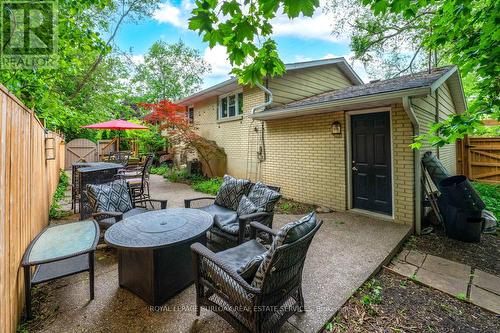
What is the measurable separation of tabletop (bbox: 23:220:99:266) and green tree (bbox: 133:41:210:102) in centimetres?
2027

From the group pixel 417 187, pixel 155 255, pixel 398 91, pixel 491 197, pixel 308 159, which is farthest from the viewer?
pixel 491 197

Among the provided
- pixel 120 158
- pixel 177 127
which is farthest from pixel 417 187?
pixel 120 158

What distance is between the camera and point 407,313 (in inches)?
94.6

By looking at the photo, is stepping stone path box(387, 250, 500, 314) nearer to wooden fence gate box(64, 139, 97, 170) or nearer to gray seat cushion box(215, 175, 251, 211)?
gray seat cushion box(215, 175, 251, 211)

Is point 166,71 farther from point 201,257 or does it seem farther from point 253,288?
point 253,288

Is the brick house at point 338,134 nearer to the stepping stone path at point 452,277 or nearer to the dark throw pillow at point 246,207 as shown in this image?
the stepping stone path at point 452,277

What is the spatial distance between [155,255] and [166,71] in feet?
71.8

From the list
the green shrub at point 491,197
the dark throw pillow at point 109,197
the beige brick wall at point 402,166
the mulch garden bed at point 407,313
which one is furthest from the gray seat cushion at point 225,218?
the green shrub at point 491,197

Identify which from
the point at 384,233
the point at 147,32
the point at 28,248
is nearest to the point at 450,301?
the point at 384,233

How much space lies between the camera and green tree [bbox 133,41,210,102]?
20531 millimetres

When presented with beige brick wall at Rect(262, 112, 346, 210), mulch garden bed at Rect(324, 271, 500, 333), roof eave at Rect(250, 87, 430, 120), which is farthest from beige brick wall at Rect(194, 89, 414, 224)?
mulch garden bed at Rect(324, 271, 500, 333)

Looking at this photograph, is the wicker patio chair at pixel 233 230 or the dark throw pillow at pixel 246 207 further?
the dark throw pillow at pixel 246 207

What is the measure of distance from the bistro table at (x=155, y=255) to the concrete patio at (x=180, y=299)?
12 cm

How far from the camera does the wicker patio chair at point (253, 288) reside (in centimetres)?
170
